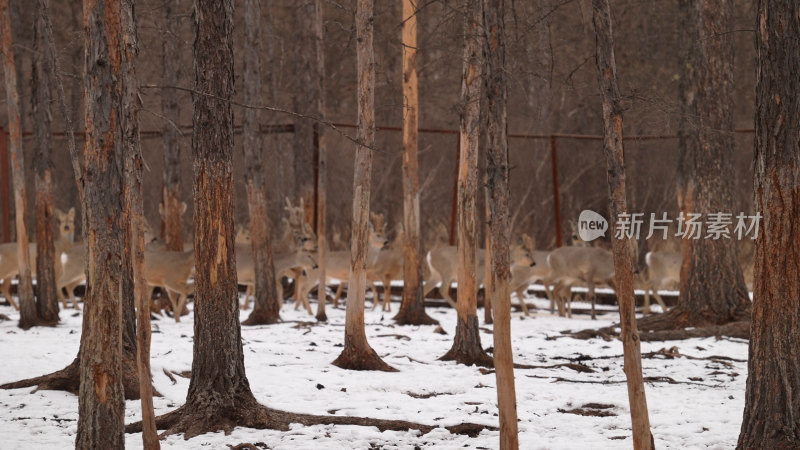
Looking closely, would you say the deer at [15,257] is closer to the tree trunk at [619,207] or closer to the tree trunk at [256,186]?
the tree trunk at [256,186]

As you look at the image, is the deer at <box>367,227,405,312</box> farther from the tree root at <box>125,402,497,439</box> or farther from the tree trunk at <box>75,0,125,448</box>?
the tree trunk at <box>75,0,125,448</box>

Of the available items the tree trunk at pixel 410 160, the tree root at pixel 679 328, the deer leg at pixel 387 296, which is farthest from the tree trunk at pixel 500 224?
the deer leg at pixel 387 296

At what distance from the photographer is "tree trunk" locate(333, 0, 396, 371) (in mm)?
9797

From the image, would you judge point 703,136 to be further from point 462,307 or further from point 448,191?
point 448,191

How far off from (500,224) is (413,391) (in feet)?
9.45

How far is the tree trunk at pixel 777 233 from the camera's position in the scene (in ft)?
20.0

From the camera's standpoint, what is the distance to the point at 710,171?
12.6 m

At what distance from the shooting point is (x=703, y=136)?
12508mm

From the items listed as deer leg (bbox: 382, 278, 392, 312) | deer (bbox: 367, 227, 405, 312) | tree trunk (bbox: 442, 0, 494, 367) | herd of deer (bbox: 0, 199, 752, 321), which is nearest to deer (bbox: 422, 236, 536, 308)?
herd of deer (bbox: 0, 199, 752, 321)

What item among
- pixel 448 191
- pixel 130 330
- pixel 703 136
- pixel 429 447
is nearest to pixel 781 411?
pixel 429 447

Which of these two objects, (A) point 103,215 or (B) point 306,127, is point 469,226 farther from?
(B) point 306,127

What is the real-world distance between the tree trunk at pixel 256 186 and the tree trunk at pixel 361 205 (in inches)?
150

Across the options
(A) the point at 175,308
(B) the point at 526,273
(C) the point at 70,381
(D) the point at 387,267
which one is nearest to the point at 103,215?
(C) the point at 70,381

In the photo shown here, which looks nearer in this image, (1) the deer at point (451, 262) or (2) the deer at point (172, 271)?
(2) the deer at point (172, 271)
